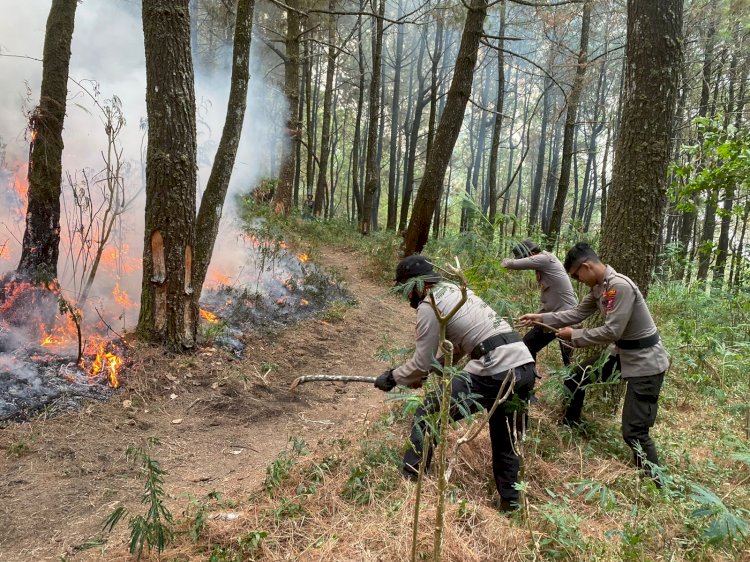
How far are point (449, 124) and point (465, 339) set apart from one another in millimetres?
6700

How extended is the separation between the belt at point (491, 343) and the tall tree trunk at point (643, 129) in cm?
195

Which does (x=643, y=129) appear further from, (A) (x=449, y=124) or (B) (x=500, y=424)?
(A) (x=449, y=124)

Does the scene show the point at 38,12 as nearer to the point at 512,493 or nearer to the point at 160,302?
the point at 160,302

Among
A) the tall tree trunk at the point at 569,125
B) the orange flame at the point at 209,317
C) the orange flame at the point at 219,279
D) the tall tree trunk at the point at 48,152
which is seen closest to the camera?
the tall tree trunk at the point at 48,152

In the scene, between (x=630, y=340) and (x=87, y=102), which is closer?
(x=630, y=340)

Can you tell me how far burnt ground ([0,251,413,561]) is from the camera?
338 centimetres

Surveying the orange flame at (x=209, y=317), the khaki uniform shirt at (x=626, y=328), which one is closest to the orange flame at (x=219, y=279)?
the orange flame at (x=209, y=317)

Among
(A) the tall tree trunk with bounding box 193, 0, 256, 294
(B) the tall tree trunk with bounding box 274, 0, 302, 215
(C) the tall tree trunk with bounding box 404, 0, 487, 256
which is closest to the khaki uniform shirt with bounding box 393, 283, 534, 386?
(A) the tall tree trunk with bounding box 193, 0, 256, 294

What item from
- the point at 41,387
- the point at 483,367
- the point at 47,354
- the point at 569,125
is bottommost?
the point at 41,387

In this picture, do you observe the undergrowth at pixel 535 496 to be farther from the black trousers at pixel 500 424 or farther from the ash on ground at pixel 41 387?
the ash on ground at pixel 41 387

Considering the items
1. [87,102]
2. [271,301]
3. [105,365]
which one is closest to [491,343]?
[105,365]

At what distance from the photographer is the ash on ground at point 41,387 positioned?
14.6ft

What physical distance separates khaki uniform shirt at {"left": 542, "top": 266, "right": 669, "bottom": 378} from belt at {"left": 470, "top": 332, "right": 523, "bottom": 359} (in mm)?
857

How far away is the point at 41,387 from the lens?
187 inches
